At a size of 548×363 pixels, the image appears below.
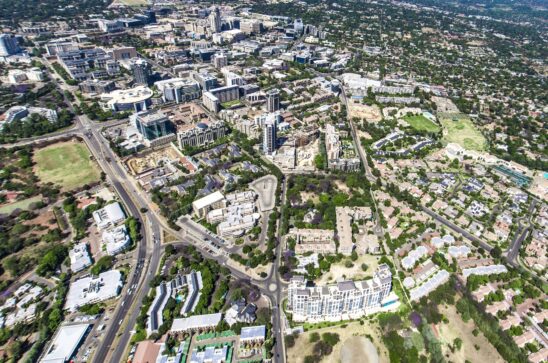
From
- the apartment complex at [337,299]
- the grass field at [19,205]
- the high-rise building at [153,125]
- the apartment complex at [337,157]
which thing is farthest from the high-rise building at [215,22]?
the apartment complex at [337,299]

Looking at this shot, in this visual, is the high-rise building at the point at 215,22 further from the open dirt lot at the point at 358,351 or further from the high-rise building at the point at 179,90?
the open dirt lot at the point at 358,351

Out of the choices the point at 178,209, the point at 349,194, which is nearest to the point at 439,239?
the point at 349,194

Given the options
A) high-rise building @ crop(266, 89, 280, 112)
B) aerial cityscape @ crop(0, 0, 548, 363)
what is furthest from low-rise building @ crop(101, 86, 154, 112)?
high-rise building @ crop(266, 89, 280, 112)

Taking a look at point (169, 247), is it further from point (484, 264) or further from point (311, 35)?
point (311, 35)

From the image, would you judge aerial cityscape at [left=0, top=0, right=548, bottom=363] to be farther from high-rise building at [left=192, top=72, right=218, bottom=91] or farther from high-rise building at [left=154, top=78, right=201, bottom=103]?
high-rise building at [left=154, top=78, right=201, bottom=103]

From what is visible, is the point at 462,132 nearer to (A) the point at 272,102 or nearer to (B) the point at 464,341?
(A) the point at 272,102

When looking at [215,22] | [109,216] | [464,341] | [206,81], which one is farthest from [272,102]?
[215,22]
